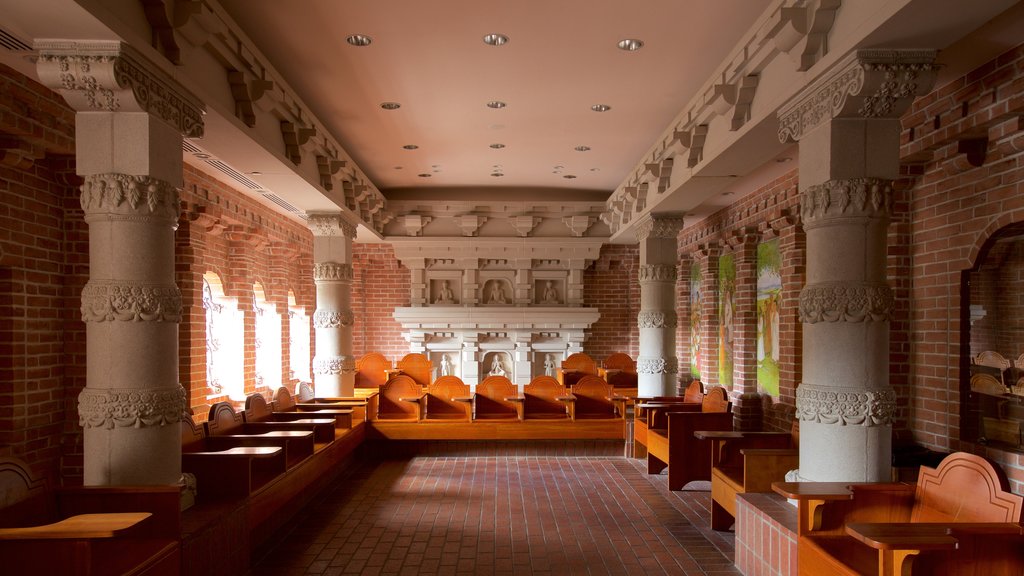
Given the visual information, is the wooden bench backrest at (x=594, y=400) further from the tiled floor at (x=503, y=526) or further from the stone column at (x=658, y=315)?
the tiled floor at (x=503, y=526)

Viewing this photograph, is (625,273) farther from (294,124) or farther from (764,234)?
(294,124)

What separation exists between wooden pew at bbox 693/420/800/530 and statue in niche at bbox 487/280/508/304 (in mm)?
7937

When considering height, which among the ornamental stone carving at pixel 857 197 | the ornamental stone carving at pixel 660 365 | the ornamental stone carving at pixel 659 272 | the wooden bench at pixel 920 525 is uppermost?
the ornamental stone carving at pixel 857 197

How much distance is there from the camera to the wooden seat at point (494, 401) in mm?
9742

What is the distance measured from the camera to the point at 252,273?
10219 mm

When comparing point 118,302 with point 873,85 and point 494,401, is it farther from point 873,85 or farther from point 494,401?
point 494,401

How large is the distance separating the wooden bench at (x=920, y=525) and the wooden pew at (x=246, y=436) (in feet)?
13.7

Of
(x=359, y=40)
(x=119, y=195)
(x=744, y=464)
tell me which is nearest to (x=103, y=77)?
(x=119, y=195)

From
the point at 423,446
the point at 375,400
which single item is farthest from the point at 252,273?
the point at 423,446

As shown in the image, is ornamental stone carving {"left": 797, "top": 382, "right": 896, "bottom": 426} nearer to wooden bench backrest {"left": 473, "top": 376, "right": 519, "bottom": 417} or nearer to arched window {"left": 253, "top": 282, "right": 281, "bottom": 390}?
wooden bench backrest {"left": 473, "top": 376, "right": 519, "bottom": 417}

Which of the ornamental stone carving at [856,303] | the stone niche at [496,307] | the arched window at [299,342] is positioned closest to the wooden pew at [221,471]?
the ornamental stone carving at [856,303]

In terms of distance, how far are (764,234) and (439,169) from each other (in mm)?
4848

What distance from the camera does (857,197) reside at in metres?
4.15

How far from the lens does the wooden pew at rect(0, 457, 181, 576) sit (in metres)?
3.16
